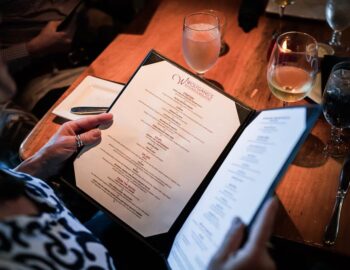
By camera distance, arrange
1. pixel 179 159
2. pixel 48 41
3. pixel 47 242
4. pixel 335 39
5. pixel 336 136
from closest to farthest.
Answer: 1. pixel 47 242
2. pixel 179 159
3. pixel 336 136
4. pixel 335 39
5. pixel 48 41

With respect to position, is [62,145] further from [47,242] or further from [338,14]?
[338,14]

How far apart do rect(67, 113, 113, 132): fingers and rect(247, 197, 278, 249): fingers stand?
434 mm

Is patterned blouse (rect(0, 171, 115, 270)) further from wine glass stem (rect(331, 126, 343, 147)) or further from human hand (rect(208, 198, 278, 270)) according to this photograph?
wine glass stem (rect(331, 126, 343, 147))

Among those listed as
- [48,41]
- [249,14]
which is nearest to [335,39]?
[249,14]

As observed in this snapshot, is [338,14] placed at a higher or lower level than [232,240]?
higher

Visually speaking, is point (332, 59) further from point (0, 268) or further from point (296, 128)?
point (0, 268)

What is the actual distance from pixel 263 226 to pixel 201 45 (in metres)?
0.54

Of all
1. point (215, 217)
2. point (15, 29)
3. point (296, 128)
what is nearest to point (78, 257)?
point (215, 217)

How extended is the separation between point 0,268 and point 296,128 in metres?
0.50

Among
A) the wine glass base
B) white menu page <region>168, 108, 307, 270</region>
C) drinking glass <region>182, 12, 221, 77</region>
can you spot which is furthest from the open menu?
the wine glass base

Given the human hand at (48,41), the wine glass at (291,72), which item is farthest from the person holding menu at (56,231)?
the human hand at (48,41)

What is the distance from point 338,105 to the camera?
0.81 m

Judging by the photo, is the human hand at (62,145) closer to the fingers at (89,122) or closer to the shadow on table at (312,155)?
the fingers at (89,122)

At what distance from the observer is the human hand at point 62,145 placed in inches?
33.6
